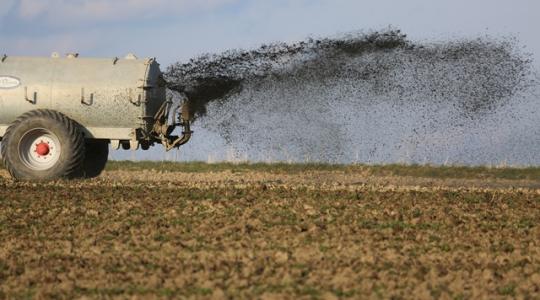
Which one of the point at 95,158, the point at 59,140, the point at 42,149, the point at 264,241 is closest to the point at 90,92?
the point at 59,140

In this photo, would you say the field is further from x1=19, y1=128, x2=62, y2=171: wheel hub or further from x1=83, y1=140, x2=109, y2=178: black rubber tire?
x1=83, y1=140, x2=109, y2=178: black rubber tire

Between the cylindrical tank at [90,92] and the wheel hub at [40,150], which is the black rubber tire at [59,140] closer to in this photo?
the wheel hub at [40,150]

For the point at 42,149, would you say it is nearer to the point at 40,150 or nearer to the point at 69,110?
the point at 40,150

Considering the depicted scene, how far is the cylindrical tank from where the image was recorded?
22406mm

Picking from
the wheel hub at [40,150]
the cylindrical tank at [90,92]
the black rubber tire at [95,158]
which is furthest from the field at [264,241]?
the black rubber tire at [95,158]

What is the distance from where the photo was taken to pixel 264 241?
13.3m

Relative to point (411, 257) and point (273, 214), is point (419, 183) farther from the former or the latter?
point (411, 257)

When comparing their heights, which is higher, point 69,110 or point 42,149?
point 69,110

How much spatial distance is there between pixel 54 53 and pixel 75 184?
3680 mm

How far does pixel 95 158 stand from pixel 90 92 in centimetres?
286

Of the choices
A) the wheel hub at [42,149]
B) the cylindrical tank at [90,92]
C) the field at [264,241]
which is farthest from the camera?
the wheel hub at [42,149]

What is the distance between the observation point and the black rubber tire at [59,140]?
→ 22109 millimetres

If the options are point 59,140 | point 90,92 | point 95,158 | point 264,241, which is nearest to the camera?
point 264,241

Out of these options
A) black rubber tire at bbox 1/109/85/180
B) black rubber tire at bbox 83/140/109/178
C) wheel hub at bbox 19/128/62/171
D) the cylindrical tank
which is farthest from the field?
black rubber tire at bbox 83/140/109/178
